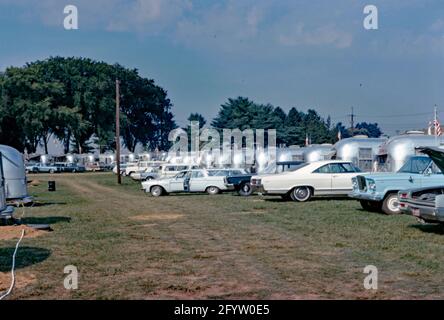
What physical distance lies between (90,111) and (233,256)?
80294 millimetres

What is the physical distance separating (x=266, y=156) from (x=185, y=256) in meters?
31.0

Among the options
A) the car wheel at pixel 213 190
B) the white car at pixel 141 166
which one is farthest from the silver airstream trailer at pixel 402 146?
the white car at pixel 141 166

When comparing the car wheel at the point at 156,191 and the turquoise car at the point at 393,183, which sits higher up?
the turquoise car at the point at 393,183

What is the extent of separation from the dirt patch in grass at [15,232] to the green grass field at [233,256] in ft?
1.33

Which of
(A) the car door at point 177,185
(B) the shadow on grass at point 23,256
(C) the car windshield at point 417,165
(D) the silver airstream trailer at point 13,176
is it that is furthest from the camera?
(A) the car door at point 177,185

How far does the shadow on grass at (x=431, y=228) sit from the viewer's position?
13.2 meters

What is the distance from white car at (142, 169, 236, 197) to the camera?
28.8 meters

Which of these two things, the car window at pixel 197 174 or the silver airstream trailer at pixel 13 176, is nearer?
the silver airstream trailer at pixel 13 176

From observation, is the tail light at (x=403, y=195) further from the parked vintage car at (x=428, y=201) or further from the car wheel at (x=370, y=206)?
the car wheel at (x=370, y=206)

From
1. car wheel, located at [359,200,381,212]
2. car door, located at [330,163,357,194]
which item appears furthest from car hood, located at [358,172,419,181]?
car door, located at [330,163,357,194]

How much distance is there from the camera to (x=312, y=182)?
72.4 feet

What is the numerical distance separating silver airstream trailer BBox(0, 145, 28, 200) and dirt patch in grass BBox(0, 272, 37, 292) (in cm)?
1063

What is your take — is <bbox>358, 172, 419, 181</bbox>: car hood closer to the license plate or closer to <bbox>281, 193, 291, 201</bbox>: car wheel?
the license plate
